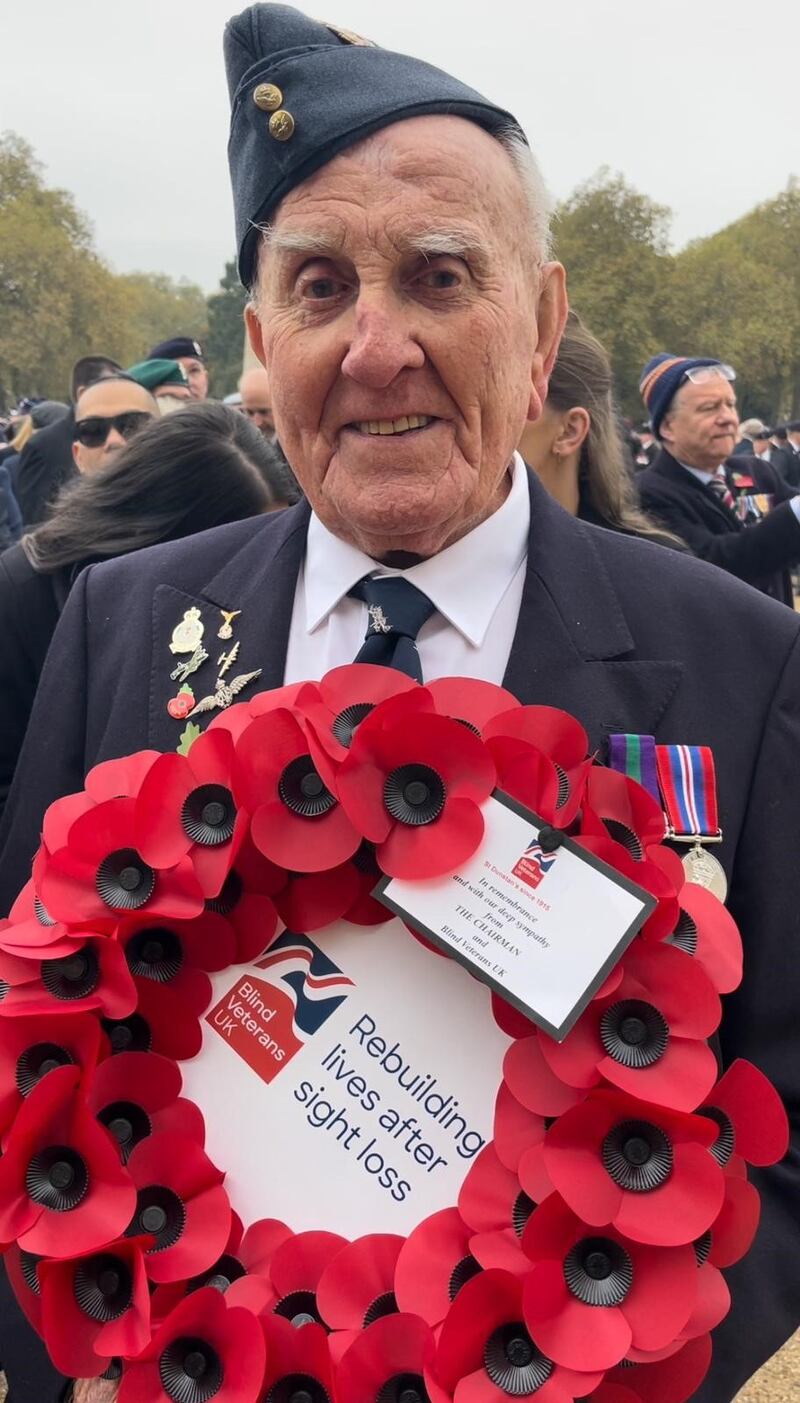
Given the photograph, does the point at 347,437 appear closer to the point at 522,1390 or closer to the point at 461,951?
the point at 461,951

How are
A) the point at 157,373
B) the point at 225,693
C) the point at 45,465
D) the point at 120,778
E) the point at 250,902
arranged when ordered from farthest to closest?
the point at 45,465 → the point at 157,373 → the point at 225,693 → the point at 120,778 → the point at 250,902

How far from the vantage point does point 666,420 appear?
5340 millimetres

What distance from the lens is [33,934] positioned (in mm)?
1387

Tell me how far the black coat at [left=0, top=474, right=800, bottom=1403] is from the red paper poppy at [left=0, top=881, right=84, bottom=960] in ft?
1.40

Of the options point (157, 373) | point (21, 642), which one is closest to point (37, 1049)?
point (21, 642)

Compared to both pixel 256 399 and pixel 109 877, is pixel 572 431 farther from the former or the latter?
pixel 256 399

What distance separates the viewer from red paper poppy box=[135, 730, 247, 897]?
1.38m

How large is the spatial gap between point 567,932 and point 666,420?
14.4 feet

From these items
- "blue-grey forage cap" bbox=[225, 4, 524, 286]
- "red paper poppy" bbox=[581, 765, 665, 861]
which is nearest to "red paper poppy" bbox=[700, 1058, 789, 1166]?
"red paper poppy" bbox=[581, 765, 665, 861]

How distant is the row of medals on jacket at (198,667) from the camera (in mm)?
1834

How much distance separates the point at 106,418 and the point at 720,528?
243 cm

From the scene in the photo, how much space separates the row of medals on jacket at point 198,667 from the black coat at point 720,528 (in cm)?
306

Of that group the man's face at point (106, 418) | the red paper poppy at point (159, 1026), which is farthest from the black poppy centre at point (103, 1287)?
the man's face at point (106, 418)

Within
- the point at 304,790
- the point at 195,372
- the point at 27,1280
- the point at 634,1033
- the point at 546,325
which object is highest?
the point at 546,325
